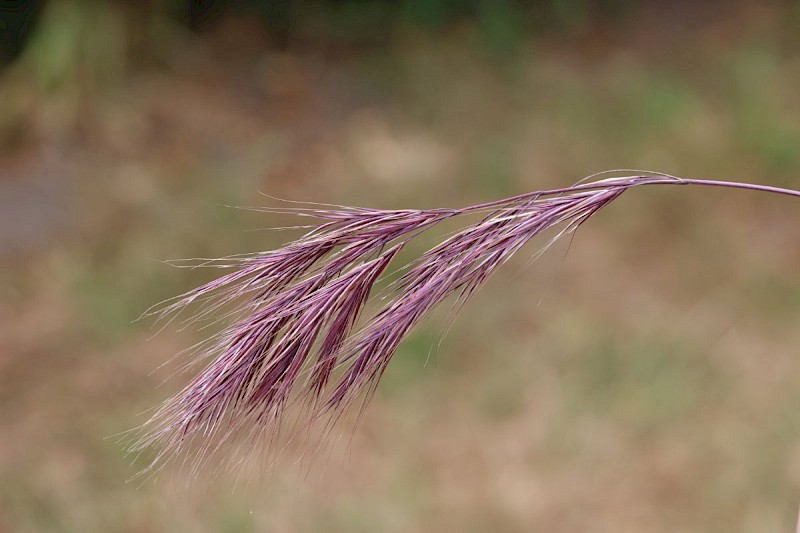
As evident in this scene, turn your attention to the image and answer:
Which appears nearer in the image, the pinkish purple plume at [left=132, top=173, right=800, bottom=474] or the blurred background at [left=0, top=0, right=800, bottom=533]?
the pinkish purple plume at [left=132, top=173, right=800, bottom=474]

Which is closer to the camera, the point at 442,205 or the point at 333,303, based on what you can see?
the point at 333,303

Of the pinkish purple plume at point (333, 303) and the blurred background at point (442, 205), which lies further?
the blurred background at point (442, 205)

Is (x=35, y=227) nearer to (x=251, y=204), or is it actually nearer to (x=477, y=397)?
(x=251, y=204)

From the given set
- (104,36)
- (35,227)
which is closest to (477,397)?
(35,227)

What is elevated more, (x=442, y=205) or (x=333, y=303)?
(x=442, y=205)
